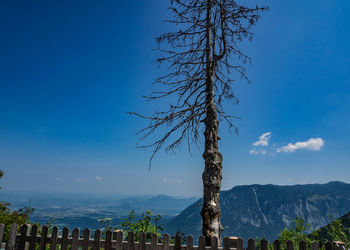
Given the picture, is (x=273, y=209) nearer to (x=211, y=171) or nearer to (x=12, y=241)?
(x=211, y=171)

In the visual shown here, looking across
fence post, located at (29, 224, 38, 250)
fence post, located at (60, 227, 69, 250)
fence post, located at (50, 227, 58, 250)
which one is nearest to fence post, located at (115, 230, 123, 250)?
fence post, located at (60, 227, 69, 250)

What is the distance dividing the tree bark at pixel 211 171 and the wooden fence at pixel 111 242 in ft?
1.25

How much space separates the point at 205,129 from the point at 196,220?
167 meters

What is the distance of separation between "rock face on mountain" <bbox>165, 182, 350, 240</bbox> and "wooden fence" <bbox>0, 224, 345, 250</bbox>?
14272cm

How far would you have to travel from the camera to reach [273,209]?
160 meters

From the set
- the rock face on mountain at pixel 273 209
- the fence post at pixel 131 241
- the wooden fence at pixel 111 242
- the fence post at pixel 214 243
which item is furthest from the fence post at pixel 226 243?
the rock face on mountain at pixel 273 209

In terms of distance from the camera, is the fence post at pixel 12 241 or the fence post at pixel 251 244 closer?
the fence post at pixel 251 244

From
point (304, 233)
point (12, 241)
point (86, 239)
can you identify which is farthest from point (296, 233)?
point (12, 241)

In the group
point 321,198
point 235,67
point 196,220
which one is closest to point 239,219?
point 196,220

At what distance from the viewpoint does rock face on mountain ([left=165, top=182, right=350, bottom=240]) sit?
471 ft

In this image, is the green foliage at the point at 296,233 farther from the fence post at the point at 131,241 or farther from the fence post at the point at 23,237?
the fence post at the point at 23,237

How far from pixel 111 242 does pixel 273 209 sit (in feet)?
602

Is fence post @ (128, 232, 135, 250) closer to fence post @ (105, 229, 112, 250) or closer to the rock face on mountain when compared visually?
fence post @ (105, 229, 112, 250)

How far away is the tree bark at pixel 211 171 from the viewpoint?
153 inches
